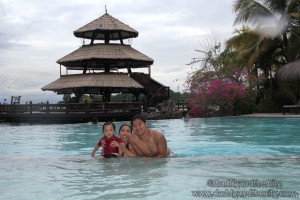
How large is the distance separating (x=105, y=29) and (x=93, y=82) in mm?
4626

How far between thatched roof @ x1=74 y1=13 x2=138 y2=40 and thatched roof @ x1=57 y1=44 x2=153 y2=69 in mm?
1147

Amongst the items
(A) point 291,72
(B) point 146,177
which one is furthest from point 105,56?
(B) point 146,177

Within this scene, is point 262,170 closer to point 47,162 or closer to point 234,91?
point 47,162

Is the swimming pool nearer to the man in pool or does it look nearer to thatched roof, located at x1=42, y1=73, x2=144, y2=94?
the man in pool

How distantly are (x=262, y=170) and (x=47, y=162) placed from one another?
4109mm

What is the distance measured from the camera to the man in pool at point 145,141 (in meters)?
7.67

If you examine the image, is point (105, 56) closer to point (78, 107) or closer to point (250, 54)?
point (78, 107)

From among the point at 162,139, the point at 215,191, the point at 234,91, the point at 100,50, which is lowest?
the point at 215,191

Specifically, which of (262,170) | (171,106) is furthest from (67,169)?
(171,106)

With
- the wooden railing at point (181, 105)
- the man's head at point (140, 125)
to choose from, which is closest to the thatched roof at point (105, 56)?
the wooden railing at point (181, 105)

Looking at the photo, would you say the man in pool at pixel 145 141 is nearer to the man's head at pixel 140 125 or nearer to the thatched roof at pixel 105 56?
the man's head at pixel 140 125

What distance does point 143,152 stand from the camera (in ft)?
26.5

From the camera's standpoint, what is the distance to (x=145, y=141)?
7926 mm

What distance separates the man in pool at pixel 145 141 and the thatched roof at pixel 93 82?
66.3 feet
